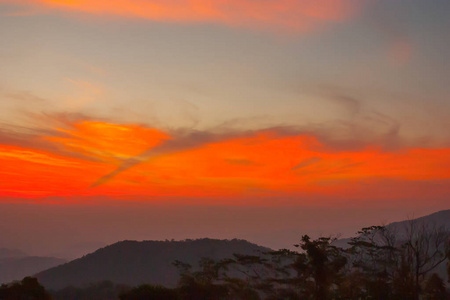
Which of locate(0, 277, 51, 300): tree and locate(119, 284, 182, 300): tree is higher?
locate(0, 277, 51, 300): tree

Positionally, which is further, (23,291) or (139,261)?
(139,261)

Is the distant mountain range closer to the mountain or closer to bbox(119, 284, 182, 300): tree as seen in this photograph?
the mountain

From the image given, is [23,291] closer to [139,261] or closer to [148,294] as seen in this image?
[148,294]

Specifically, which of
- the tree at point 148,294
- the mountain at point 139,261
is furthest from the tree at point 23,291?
the mountain at point 139,261

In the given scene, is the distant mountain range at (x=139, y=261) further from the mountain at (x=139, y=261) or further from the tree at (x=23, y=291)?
the tree at (x=23, y=291)

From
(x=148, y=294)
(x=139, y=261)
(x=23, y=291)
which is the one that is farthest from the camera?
(x=139, y=261)

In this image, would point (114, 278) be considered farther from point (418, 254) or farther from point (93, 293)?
point (418, 254)

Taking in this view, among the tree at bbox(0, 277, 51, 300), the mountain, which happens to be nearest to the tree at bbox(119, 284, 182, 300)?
the tree at bbox(0, 277, 51, 300)

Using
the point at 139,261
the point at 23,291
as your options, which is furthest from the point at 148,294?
the point at 139,261
